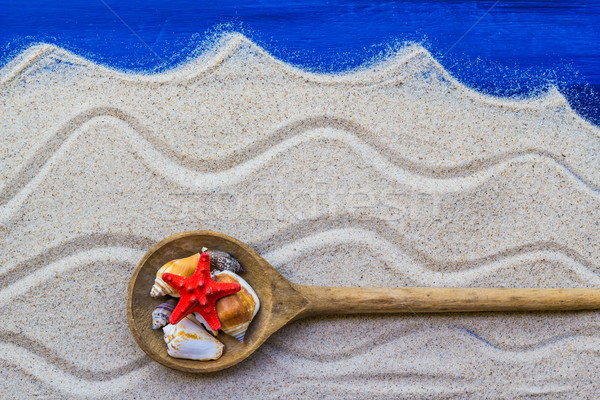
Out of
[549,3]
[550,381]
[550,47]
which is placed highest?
[549,3]

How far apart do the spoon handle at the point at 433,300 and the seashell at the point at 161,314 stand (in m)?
0.32

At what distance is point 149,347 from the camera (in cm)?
103

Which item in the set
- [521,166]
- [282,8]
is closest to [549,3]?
[521,166]

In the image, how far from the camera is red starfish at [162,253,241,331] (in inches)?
38.0

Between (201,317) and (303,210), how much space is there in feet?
1.23

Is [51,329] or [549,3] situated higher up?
[549,3]

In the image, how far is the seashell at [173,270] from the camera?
1015 millimetres

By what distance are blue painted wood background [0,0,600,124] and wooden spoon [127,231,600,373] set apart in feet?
1.71

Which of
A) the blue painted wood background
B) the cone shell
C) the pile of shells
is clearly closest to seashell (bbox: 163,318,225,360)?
the pile of shells

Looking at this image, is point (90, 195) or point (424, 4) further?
point (424, 4)

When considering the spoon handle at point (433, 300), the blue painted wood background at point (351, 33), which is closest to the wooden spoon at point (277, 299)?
the spoon handle at point (433, 300)

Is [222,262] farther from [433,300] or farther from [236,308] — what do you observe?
[433,300]

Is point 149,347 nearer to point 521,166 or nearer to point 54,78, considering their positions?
point 54,78

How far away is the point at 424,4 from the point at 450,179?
1.71 ft
